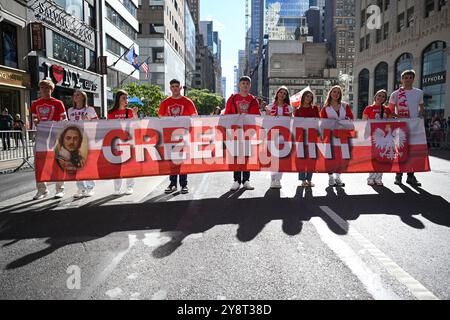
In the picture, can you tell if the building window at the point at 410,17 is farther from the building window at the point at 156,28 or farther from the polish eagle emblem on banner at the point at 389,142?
the building window at the point at 156,28

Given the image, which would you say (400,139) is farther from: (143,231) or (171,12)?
(171,12)

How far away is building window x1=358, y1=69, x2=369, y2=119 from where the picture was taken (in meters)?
46.9

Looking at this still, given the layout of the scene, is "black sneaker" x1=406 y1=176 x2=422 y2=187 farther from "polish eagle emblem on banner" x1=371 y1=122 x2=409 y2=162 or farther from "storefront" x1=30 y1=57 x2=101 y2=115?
"storefront" x1=30 y1=57 x2=101 y2=115

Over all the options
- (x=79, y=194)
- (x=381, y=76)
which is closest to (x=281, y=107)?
(x=79, y=194)

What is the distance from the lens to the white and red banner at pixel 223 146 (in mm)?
6793

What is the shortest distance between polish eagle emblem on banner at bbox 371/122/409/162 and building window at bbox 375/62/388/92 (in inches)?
1429

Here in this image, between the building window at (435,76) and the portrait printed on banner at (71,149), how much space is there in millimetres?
30755

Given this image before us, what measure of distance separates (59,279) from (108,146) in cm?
390

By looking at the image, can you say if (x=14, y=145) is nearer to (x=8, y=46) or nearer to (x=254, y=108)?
(x=254, y=108)

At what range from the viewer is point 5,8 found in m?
21.0

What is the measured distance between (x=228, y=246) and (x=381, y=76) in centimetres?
4341

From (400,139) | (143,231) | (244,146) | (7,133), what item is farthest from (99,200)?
(7,133)

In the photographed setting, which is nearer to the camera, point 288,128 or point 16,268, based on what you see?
point 16,268

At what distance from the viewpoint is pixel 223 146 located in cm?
735
